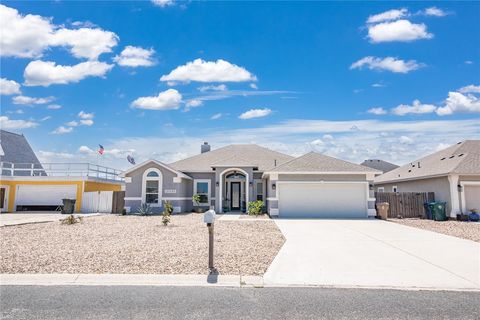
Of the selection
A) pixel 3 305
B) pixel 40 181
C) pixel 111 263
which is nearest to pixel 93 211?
pixel 40 181

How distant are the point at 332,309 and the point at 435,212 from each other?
1847cm

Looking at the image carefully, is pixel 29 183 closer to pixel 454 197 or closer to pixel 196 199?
pixel 196 199

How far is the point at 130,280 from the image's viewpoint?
6309 millimetres

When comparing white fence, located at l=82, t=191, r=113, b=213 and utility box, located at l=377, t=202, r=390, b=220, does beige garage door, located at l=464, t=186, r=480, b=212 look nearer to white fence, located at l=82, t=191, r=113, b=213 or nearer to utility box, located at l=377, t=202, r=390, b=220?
utility box, located at l=377, t=202, r=390, b=220

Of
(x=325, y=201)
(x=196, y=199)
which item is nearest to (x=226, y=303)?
(x=325, y=201)

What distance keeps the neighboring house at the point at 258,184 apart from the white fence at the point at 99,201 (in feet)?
8.61

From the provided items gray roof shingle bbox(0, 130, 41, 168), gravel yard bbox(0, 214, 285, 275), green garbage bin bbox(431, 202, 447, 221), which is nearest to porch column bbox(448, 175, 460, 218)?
green garbage bin bbox(431, 202, 447, 221)

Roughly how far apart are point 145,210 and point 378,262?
58.2ft

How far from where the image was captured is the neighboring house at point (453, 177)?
20.4 meters

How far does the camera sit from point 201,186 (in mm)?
26766

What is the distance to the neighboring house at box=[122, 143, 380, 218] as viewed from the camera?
2128 centimetres

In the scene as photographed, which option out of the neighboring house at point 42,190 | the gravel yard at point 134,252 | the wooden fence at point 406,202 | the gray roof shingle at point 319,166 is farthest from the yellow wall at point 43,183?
the wooden fence at point 406,202

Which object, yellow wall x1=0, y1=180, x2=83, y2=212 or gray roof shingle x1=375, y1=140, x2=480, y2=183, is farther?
yellow wall x1=0, y1=180, x2=83, y2=212

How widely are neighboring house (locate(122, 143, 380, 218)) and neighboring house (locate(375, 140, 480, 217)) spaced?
453cm
